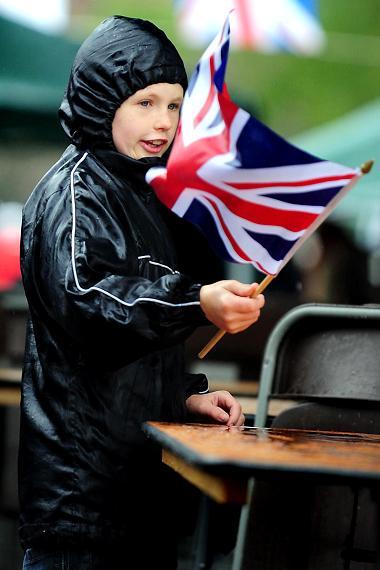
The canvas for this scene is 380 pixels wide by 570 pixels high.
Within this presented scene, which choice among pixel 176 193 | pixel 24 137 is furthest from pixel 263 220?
pixel 24 137

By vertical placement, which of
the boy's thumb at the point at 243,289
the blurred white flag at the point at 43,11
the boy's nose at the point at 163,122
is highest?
the blurred white flag at the point at 43,11

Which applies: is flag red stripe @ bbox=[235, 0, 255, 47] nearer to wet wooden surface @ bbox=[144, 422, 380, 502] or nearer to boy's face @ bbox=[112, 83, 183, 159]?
boy's face @ bbox=[112, 83, 183, 159]

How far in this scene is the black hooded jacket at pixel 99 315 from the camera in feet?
9.03

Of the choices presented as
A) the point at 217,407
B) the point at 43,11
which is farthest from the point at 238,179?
the point at 43,11

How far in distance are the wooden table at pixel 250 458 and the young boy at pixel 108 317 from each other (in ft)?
0.55

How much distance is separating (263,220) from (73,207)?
44 cm

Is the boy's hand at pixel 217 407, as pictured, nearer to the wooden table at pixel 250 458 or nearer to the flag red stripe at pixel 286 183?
the wooden table at pixel 250 458

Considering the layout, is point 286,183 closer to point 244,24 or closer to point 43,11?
point 244,24

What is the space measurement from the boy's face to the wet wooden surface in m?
0.70

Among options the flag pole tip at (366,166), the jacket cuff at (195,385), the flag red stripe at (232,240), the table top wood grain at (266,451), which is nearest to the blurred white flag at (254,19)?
the jacket cuff at (195,385)

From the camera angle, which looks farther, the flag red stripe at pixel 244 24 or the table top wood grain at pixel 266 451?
the flag red stripe at pixel 244 24

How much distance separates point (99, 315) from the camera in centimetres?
→ 272

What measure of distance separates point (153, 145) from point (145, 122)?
2.6 inches

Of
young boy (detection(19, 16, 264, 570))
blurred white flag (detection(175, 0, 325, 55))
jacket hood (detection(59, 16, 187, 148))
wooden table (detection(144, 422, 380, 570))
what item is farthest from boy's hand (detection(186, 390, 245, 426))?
blurred white flag (detection(175, 0, 325, 55))
